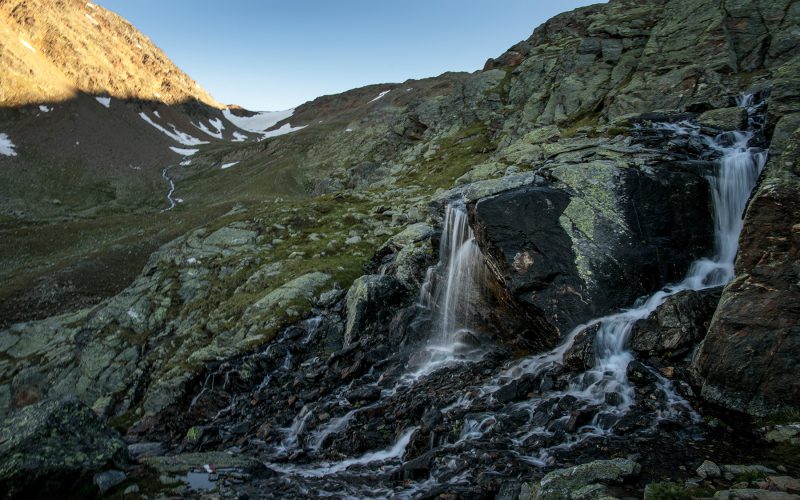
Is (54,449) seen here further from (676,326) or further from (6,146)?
(6,146)

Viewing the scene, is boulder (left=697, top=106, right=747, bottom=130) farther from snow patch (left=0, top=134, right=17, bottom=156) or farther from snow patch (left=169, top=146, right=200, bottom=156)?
snow patch (left=169, top=146, right=200, bottom=156)

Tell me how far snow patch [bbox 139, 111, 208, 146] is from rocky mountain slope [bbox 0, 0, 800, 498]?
487ft

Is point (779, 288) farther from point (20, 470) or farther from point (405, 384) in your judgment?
point (20, 470)

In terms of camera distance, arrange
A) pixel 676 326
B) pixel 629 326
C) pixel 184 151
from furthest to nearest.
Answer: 1. pixel 184 151
2. pixel 629 326
3. pixel 676 326

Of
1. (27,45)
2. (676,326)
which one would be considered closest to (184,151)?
(27,45)

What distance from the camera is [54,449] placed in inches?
432

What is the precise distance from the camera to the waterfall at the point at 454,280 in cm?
2222

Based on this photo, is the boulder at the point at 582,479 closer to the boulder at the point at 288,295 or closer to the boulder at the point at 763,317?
the boulder at the point at 763,317

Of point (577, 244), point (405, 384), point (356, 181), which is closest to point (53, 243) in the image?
point (356, 181)

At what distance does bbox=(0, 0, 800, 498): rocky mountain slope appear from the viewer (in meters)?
11.3

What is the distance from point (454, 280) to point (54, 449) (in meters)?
17.7

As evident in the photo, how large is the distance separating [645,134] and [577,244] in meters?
11.9

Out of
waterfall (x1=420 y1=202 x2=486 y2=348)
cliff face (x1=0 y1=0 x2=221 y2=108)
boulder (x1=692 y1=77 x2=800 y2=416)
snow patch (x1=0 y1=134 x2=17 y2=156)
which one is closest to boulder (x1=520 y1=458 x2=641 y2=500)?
boulder (x1=692 y1=77 x2=800 y2=416)

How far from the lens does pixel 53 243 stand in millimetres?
66250
